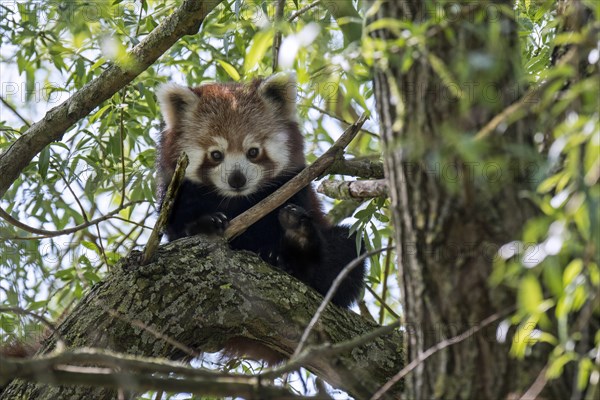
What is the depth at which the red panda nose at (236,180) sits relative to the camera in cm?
540

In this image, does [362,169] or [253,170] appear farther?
[253,170]

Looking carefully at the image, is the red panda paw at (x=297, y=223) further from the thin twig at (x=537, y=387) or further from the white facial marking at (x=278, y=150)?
the thin twig at (x=537, y=387)

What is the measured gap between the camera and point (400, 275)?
8.19ft

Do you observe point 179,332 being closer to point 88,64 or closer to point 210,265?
point 210,265

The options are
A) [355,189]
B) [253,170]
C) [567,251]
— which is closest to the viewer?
[567,251]

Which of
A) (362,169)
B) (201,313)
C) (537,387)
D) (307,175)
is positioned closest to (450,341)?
(537,387)

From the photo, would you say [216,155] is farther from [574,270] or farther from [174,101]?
[574,270]

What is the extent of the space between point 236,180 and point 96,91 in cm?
137

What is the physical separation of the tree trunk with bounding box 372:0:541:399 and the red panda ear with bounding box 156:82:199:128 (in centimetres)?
343

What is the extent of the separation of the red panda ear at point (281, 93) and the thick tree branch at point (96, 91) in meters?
1.56

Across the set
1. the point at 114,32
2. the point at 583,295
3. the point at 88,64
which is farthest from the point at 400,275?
the point at 88,64

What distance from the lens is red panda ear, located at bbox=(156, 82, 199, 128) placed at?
5.58 metres

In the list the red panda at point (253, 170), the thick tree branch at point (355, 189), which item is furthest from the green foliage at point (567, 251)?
the red panda at point (253, 170)

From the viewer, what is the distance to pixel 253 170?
553cm
